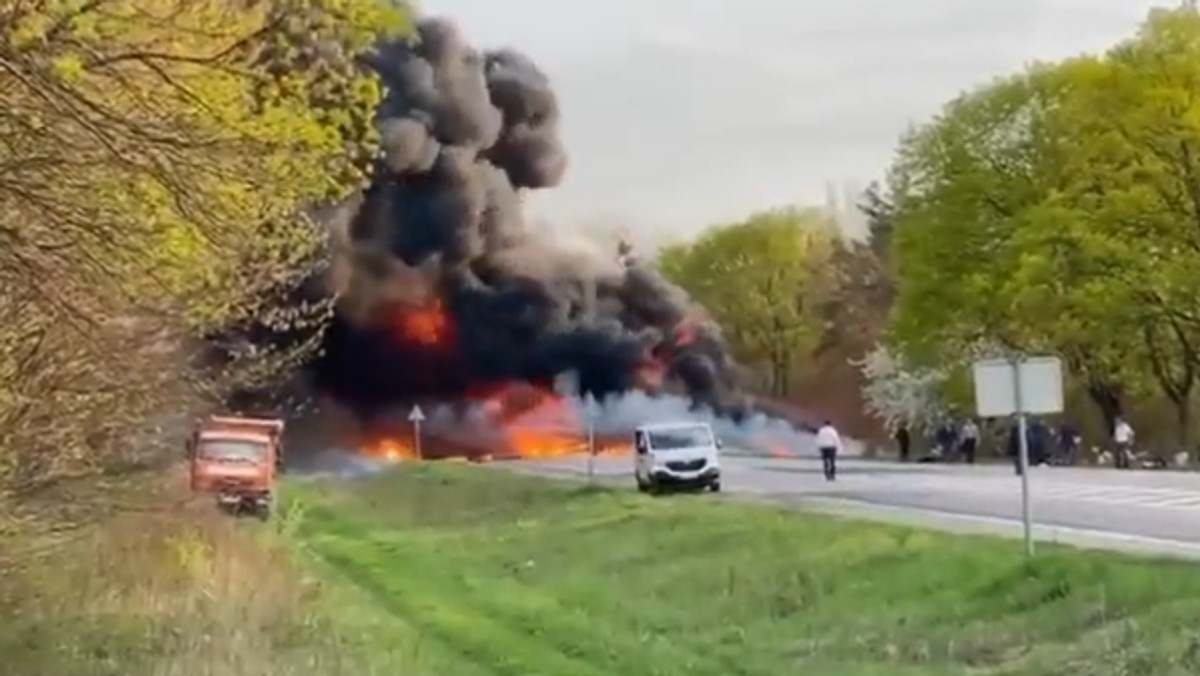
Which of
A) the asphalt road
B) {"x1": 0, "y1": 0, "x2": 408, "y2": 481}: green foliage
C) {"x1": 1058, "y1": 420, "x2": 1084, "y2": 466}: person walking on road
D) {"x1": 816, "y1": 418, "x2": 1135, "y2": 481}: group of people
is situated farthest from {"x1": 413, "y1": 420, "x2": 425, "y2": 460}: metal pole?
{"x1": 0, "y1": 0, "x2": 408, "y2": 481}: green foliage

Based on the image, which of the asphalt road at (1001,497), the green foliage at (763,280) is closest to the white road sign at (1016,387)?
the asphalt road at (1001,497)

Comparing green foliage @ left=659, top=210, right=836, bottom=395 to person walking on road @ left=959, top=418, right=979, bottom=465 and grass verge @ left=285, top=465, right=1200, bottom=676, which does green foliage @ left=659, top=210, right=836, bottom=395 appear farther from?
grass verge @ left=285, top=465, right=1200, bottom=676

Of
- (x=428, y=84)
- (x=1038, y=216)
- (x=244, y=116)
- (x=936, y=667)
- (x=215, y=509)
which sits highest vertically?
(x=428, y=84)

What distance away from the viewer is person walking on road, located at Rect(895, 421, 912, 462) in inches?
2746

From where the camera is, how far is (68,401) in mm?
14383

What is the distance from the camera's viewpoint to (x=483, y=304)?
64625 millimetres

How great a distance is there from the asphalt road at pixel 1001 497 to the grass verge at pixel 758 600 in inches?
65.5

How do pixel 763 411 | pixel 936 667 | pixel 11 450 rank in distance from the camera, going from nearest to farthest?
pixel 11 450 < pixel 936 667 < pixel 763 411

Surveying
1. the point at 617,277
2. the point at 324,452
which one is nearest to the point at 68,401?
the point at 324,452

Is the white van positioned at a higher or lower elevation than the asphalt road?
higher

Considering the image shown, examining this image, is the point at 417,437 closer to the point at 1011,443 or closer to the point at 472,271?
the point at 472,271

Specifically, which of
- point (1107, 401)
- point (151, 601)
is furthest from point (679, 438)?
point (151, 601)

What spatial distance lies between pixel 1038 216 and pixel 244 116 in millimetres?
47237

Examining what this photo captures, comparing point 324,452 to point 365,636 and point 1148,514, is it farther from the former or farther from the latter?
point 365,636
